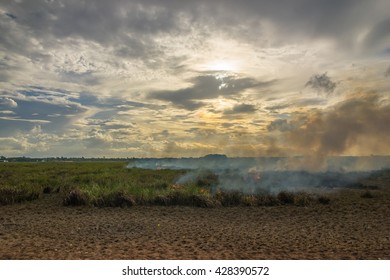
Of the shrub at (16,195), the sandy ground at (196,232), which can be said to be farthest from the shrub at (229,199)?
the shrub at (16,195)

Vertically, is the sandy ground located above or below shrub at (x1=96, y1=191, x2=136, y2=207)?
below

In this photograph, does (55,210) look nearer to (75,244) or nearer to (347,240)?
(75,244)

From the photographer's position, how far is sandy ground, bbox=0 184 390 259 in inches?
352

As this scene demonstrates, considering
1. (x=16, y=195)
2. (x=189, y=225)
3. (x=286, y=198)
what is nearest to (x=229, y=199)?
(x=286, y=198)

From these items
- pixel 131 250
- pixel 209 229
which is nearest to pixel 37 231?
pixel 131 250

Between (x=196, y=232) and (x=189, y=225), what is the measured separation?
4.05ft

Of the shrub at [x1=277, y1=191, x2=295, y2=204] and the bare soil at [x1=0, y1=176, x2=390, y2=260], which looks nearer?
the bare soil at [x1=0, y1=176, x2=390, y2=260]

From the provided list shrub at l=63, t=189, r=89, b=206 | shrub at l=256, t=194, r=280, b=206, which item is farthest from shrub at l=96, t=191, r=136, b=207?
shrub at l=256, t=194, r=280, b=206

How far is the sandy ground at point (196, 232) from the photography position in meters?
8.95

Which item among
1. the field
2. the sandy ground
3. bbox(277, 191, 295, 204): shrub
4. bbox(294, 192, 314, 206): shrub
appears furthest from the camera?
bbox(277, 191, 295, 204): shrub

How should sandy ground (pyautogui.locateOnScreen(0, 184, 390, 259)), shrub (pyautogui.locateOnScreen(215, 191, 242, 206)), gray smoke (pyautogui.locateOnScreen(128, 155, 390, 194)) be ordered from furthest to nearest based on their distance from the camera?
gray smoke (pyautogui.locateOnScreen(128, 155, 390, 194)) < shrub (pyautogui.locateOnScreen(215, 191, 242, 206)) < sandy ground (pyautogui.locateOnScreen(0, 184, 390, 259))

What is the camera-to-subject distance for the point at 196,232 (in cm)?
1153

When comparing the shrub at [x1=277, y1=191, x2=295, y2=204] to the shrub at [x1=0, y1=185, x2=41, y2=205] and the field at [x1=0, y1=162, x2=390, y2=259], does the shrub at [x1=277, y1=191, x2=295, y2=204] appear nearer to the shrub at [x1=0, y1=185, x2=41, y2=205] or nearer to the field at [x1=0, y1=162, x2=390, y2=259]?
the field at [x1=0, y1=162, x2=390, y2=259]

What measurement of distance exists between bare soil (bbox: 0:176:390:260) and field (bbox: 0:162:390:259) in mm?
24
